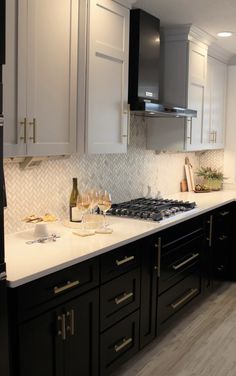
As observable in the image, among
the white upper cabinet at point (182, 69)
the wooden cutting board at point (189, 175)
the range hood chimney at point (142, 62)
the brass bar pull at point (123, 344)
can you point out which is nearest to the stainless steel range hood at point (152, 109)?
the range hood chimney at point (142, 62)

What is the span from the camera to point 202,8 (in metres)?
3.39

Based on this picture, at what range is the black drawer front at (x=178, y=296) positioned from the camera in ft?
10.7

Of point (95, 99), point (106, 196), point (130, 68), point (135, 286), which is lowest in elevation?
point (135, 286)

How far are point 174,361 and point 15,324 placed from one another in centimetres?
149

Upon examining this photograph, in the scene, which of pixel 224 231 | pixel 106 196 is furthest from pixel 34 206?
pixel 224 231

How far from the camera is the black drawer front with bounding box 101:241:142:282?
2.51 meters

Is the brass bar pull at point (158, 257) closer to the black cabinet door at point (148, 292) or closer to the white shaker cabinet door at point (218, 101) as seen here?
the black cabinet door at point (148, 292)

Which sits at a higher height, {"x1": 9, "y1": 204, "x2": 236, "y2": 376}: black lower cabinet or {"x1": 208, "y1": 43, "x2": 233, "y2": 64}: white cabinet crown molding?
{"x1": 208, "y1": 43, "x2": 233, "y2": 64}: white cabinet crown molding

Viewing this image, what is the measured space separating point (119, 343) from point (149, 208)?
3.67 ft

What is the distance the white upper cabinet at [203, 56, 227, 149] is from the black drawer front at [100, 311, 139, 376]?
91.4 inches

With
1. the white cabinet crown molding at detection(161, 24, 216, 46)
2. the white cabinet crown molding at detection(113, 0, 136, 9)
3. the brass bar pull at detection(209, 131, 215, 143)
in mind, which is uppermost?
the white cabinet crown molding at detection(161, 24, 216, 46)

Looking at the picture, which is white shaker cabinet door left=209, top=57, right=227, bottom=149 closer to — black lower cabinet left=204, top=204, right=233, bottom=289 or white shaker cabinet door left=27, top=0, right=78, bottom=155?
black lower cabinet left=204, top=204, right=233, bottom=289

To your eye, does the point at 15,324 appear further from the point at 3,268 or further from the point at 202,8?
the point at 202,8

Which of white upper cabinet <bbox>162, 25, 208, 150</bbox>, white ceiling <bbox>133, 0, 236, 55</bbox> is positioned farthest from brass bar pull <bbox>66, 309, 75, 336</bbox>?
white upper cabinet <bbox>162, 25, 208, 150</bbox>
